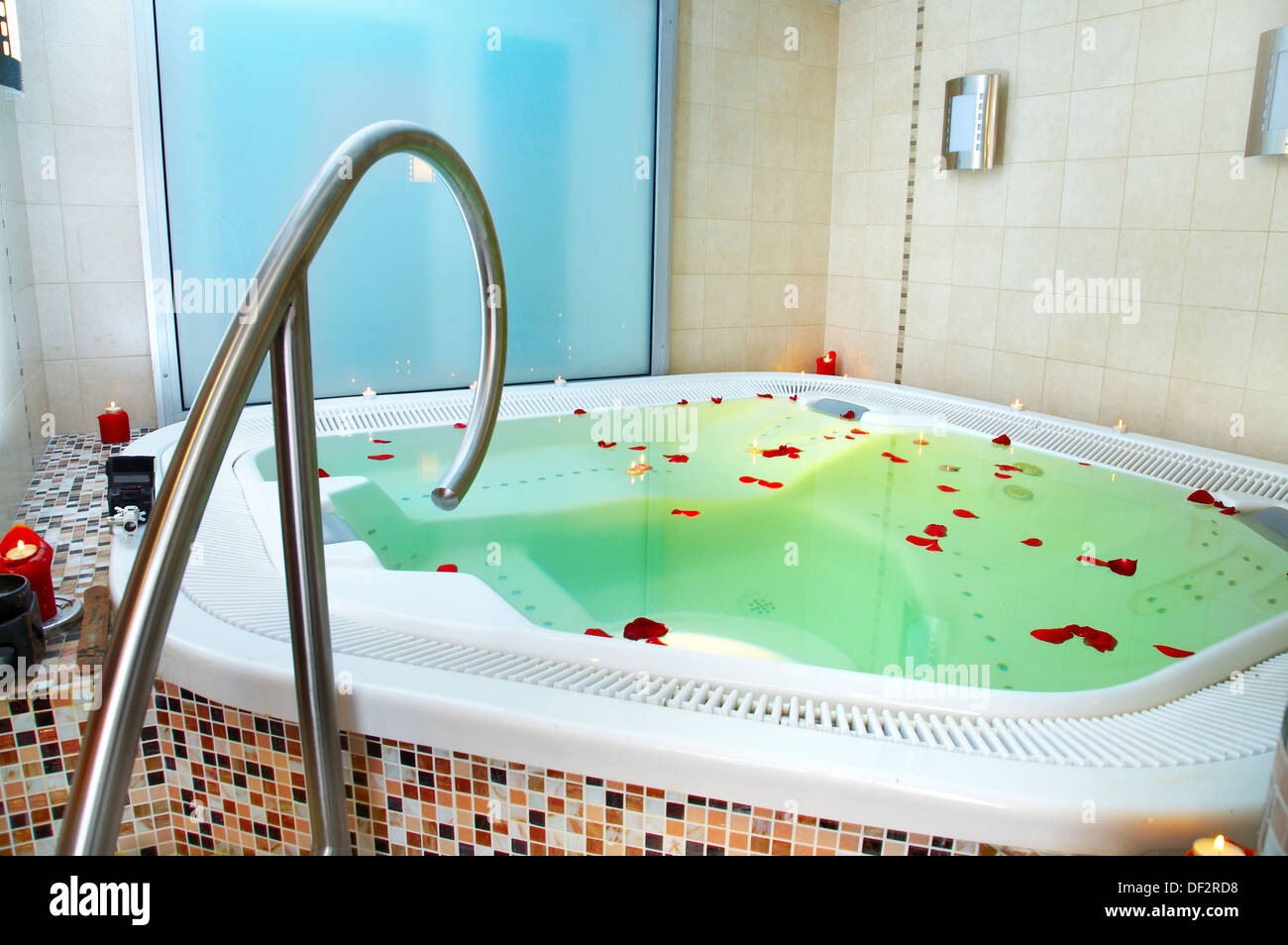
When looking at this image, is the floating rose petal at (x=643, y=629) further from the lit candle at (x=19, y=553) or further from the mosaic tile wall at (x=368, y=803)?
the lit candle at (x=19, y=553)

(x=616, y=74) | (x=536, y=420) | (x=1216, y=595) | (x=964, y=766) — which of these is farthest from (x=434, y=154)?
(x=616, y=74)

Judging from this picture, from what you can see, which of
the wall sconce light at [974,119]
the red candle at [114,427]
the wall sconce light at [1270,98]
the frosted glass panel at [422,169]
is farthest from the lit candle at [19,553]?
the wall sconce light at [974,119]

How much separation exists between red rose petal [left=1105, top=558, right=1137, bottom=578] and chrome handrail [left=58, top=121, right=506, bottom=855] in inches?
64.3

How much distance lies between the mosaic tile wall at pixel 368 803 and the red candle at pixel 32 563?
0.09 meters

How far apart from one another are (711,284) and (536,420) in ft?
4.20

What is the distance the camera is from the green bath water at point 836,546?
1882 mm

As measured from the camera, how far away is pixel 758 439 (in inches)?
129

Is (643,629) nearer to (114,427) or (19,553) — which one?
(19,553)

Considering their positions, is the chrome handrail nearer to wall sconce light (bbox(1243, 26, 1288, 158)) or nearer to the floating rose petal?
the floating rose petal

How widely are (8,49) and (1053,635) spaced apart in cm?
251

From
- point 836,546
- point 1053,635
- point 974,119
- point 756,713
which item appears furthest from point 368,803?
point 974,119

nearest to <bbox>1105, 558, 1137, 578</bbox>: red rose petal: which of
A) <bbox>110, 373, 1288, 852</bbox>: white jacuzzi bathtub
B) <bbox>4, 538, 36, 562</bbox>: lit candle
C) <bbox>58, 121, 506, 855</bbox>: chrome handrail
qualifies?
<bbox>110, 373, 1288, 852</bbox>: white jacuzzi bathtub

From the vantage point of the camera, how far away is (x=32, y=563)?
1395 mm
